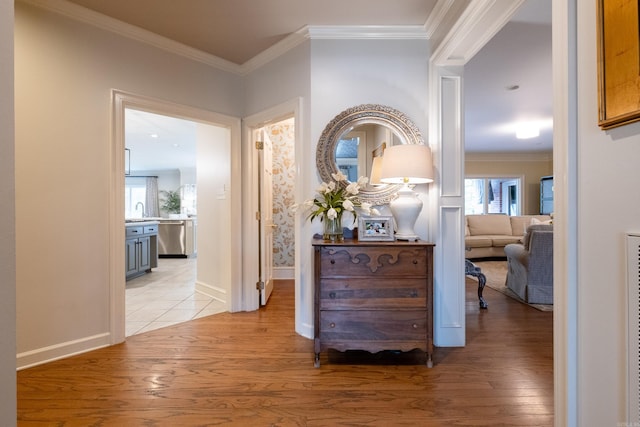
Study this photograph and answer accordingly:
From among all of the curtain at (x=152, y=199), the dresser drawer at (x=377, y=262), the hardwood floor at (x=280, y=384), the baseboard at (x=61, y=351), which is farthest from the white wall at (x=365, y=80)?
the curtain at (x=152, y=199)

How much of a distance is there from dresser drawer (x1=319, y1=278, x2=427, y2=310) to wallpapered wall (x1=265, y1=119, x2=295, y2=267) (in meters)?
2.59

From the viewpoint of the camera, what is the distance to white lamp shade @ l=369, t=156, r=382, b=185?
7.57ft

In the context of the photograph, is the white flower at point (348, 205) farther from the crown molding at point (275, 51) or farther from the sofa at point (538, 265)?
the sofa at point (538, 265)

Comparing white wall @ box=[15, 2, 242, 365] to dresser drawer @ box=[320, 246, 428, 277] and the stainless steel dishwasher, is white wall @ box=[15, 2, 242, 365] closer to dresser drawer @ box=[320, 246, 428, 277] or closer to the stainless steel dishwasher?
dresser drawer @ box=[320, 246, 428, 277]

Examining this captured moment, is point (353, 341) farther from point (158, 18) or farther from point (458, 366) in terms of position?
point (158, 18)

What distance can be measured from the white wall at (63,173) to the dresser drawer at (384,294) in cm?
193

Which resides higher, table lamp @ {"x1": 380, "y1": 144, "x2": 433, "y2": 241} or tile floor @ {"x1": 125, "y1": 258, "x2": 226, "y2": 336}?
table lamp @ {"x1": 380, "y1": 144, "x2": 433, "y2": 241}

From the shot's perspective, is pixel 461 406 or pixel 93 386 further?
pixel 93 386

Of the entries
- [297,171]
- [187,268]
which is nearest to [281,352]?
A: [297,171]

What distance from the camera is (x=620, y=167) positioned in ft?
2.92

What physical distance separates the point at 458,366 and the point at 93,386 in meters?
2.34

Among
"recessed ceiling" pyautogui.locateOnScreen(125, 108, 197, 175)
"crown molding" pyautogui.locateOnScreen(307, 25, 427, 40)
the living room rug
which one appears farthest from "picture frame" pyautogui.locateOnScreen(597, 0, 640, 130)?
"recessed ceiling" pyautogui.locateOnScreen(125, 108, 197, 175)

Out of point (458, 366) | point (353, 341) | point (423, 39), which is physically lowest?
point (458, 366)

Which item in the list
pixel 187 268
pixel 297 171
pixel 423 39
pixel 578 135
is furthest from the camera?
pixel 187 268
